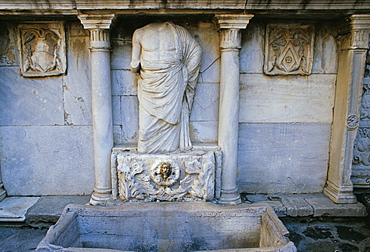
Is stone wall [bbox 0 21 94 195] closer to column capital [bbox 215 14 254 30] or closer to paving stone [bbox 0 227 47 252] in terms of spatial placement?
paving stone [bbox 0 227 47 252]

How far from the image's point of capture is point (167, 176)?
372cm

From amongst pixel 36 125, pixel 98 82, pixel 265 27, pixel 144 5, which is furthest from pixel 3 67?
pixel 265 27

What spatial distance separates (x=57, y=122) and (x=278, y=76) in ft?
9.85

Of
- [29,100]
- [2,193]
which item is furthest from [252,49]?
[2,193]

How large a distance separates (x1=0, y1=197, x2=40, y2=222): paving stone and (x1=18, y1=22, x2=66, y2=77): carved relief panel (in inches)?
65.7

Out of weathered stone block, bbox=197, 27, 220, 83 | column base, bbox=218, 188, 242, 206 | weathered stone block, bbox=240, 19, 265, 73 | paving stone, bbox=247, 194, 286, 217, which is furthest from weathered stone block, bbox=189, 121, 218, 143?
paving stone, bbox=247, 194, 286, 217

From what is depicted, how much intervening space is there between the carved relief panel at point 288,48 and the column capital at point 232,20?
604mm

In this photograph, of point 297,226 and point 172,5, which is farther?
point 297,226

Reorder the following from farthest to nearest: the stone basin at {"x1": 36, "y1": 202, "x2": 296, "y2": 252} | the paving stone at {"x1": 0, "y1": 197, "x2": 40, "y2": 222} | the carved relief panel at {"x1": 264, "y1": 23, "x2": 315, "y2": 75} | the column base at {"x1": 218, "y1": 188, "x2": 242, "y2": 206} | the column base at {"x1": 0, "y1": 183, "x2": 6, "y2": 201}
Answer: the column base at {"x1": 0, "y1": 183, "x2": 6, "y2": 201}
the carved relief panel at {"x1": 264, "y1": 23, "x2": 315, "y2": 75}
the column base at {"x1": 218, "y1": 188, "x2": 242, "y2": 206}
the paving stone at {"x1": 0, "y1": 197, "x2": 40, "y2": 222}
the stone basin at {"x1": 36, "y1": 202, "x2": 296, "y2": 252}

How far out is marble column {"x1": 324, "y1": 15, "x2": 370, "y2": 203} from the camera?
3725 mm

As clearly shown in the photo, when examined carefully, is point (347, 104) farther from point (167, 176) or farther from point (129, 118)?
point (129, 118)

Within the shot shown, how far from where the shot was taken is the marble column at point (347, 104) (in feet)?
12.2

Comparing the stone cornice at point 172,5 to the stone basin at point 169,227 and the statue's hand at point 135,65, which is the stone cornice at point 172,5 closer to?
the statue's hand at point 135,65

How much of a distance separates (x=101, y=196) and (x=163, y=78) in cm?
168
